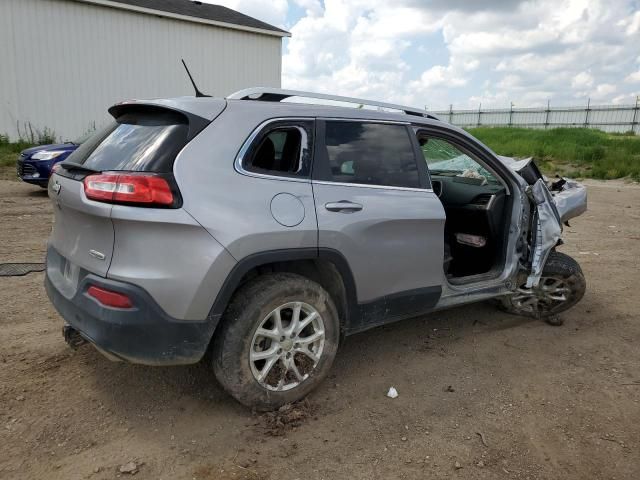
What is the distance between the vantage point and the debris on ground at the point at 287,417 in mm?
2800

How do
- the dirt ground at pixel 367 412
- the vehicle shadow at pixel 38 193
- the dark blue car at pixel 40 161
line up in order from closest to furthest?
the dirt ground at pixel 367 412 → the dark blue car at pixel 40 161 → the vehicle shadow at pixel 38 193

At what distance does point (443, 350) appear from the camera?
12.7ft

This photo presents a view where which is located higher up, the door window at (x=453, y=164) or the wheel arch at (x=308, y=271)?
the door window at (x=453, y=164)

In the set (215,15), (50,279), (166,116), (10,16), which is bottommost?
(50,279)

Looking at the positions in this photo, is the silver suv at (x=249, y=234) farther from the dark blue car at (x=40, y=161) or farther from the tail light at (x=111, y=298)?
the dark blue car at (x=40, y=161)

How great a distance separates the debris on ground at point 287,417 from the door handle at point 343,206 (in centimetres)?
117

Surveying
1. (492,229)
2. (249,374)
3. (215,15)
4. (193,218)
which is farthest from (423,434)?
(215,15)

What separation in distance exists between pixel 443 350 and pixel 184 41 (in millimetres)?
17008

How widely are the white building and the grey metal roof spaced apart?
0.19 ft

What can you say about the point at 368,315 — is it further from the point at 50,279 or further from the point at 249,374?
the point at 50,279

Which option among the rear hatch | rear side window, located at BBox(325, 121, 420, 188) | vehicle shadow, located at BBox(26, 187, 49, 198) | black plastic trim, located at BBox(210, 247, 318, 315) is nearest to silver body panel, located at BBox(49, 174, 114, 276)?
the rear hatch

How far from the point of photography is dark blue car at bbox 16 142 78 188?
947 cm

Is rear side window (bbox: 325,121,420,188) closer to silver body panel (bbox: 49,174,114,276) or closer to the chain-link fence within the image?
silver body panel (bbox: 49,174,114,276)

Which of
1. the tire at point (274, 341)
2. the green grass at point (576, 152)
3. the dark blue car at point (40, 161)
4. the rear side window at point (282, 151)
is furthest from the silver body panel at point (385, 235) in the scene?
the green grass at point (576, 152)
